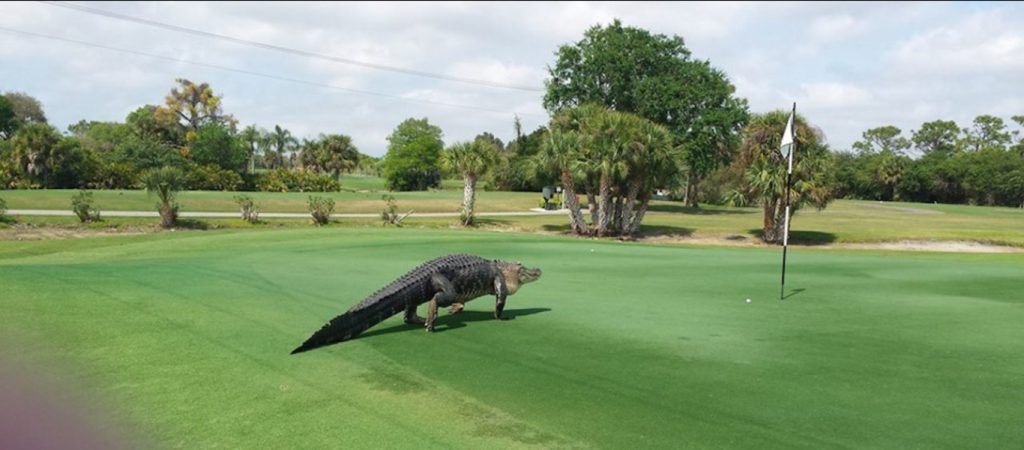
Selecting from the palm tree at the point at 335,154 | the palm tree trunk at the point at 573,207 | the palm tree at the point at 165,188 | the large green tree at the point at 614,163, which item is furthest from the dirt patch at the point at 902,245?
the palm tree at the point at 335,154

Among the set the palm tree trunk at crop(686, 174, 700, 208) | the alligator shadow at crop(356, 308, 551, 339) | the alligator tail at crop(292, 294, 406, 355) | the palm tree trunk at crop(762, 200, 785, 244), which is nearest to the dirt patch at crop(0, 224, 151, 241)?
the alligator shadow at crop(356, 308, 551, 339)

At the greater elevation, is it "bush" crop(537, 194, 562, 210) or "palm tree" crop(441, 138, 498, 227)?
"palm tree" crop(441, 138, 498, 227)

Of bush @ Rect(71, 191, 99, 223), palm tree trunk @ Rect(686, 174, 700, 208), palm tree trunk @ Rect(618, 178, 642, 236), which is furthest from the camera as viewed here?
palm tree trunk @ Rect(686, 174, 700, 208)

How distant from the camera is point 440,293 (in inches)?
412

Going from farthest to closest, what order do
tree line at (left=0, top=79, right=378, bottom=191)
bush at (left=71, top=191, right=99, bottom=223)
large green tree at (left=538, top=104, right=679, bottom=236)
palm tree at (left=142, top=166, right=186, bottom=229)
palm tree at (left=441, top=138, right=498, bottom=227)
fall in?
tree line at (left=0, top=79, right=378, bottom=191) → palm tree at (left=441, top=138, right=498, bottom=227) → large green tree at (left=538, top=104, right=679, bottom=236) → palm tree at (left=142, top=166, right=186, bottom=229) → bush at (left=71, top=191, right=99, bottom=223)

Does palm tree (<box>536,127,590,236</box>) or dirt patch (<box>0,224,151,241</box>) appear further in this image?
palm tree (<box>536,127,590,236</box>)

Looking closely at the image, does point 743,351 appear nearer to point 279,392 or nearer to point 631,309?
point 631,309

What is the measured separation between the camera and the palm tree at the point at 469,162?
153 ft

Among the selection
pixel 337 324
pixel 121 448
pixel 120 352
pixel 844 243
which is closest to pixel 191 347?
pixel 120 352

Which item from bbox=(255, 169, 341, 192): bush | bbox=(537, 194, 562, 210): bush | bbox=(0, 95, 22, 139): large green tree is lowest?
bbox=(537, 194, 562, 210): bush

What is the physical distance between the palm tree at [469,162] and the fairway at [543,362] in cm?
2992

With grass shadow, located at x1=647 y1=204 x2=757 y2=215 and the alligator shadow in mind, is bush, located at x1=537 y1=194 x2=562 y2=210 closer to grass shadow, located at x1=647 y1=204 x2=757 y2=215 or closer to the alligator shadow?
grass shadow, located at x1=647 y1=204 x2=757 y2=215

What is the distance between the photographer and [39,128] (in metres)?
59.0

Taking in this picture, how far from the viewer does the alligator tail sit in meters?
9.50
